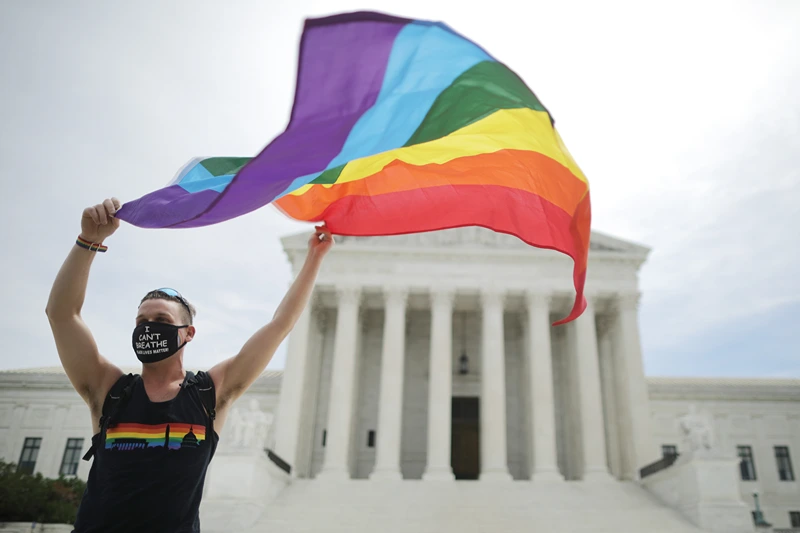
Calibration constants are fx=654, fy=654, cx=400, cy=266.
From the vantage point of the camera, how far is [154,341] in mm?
3281

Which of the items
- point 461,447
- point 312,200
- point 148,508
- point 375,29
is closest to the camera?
point 148,508

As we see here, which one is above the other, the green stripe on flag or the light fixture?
the light fixture

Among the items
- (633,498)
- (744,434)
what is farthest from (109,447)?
(744,434)

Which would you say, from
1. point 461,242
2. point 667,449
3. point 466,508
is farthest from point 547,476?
point 667,449

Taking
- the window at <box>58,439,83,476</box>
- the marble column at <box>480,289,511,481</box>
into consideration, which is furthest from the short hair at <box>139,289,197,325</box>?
the window at <box>58,439,83,476</box>

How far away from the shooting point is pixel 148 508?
9.27 feet

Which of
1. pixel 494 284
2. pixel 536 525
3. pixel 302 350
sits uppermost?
pixel 494 284

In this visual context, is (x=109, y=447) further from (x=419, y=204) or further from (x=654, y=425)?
(x=654, y=425)

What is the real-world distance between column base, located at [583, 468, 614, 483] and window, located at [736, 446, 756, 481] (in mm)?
17077

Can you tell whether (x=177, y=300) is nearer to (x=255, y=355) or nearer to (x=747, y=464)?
(x=255, y=355)

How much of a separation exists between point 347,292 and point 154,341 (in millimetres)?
32809

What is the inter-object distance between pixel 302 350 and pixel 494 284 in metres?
11.1

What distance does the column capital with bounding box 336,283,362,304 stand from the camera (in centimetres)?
3597

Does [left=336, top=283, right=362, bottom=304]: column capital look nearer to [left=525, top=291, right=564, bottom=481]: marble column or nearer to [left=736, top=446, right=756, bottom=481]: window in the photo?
[left=525, top=291, right=564, bottom=481]: marble column
